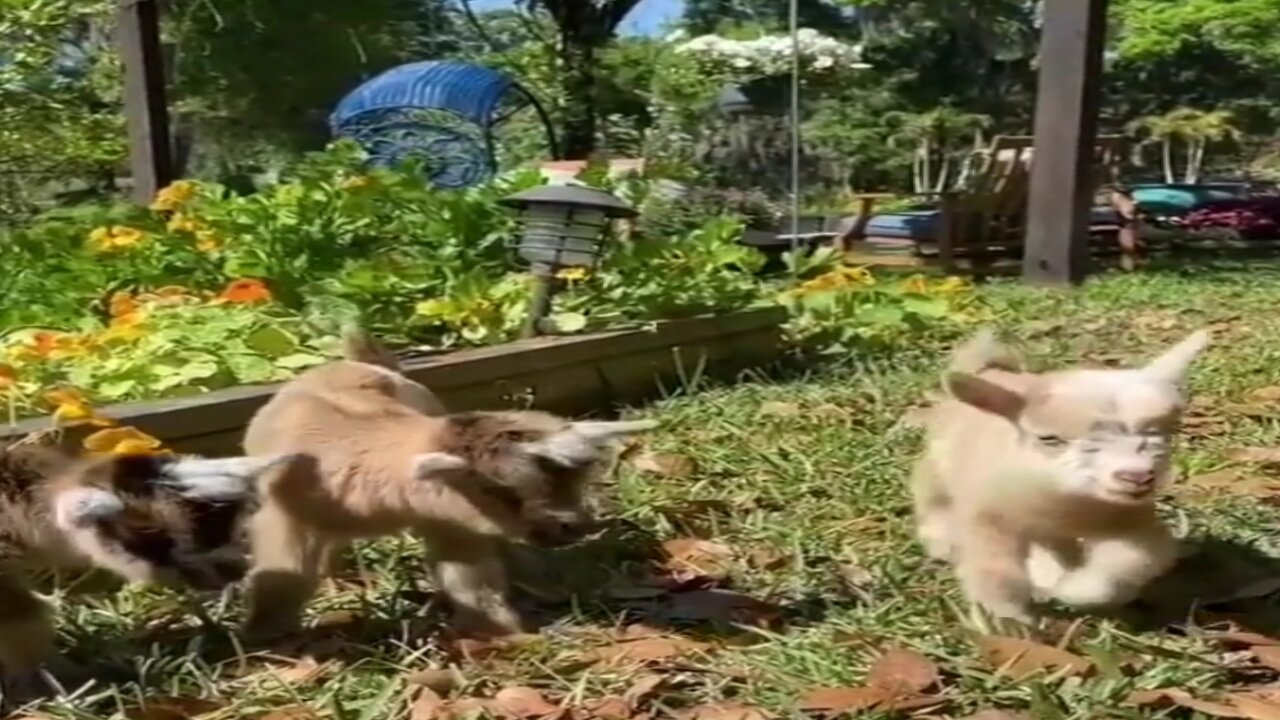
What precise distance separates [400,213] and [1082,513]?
10.6 feet

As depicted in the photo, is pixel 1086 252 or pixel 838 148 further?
pixel 838 148

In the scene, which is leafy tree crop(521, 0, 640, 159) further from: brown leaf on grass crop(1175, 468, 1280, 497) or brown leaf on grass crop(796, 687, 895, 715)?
brown leaf on grass crop(796, 687, 895, 715)

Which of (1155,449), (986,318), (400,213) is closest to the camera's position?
(1155,449)

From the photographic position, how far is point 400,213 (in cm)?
507

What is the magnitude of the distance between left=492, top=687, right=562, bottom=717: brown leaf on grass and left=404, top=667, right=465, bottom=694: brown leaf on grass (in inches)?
2.6

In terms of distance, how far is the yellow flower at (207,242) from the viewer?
15.7 ft

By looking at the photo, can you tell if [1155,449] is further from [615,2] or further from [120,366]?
[615,2]

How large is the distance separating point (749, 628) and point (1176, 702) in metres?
0.62

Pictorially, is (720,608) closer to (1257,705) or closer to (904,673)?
(904,673)

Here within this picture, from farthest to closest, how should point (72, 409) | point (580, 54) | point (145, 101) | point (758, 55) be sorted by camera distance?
point (758, 55) → point (580, 54) → point (145, 101) → point (72, 409)

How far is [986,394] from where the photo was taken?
7.41 ft

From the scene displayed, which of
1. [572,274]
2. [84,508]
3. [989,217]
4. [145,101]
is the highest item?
[145,101]

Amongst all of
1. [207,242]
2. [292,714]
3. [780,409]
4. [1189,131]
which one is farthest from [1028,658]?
[1189,131]

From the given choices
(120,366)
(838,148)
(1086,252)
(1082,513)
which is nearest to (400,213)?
(120,366)
